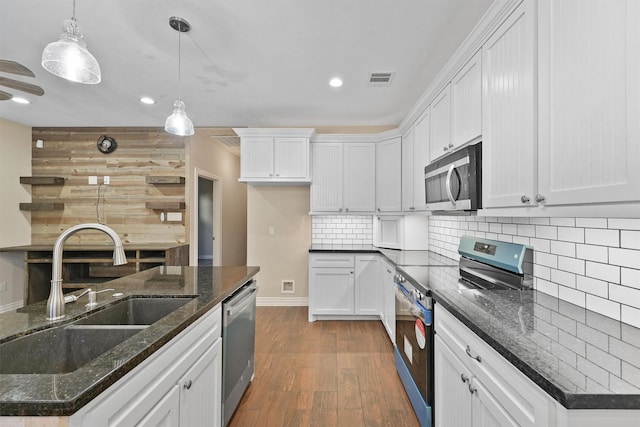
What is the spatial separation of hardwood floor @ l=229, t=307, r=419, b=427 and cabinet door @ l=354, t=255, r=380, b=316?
20 cm

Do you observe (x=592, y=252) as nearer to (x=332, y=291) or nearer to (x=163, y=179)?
(x=332, y=291)

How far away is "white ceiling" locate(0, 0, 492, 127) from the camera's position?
6.09ft

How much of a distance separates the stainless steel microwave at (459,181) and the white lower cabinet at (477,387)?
0.71 metres

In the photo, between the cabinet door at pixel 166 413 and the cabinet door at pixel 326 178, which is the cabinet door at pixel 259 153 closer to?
the cabinet door at pixel 326 178

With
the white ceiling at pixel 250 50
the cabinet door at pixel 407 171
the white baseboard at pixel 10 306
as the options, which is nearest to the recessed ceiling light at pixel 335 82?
the white ceiling at pixel 250 50

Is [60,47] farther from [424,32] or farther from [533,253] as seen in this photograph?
[533,253]

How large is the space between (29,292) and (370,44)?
17.3 feet

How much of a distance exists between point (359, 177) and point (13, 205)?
5007 millimetres

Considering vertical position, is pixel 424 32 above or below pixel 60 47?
above

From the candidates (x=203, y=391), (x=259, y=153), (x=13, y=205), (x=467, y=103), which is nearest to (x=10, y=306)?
(x=13, y=205)

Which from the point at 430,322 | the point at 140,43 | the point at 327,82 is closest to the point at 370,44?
the point at 327,82

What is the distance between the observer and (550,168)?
1200 millimetres

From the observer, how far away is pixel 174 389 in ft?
3.89

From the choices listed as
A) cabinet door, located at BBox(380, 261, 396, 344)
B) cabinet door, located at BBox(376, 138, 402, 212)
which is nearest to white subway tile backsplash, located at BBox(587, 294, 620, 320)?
cabinet door, located at BBox(380, 261, 396, 344)
